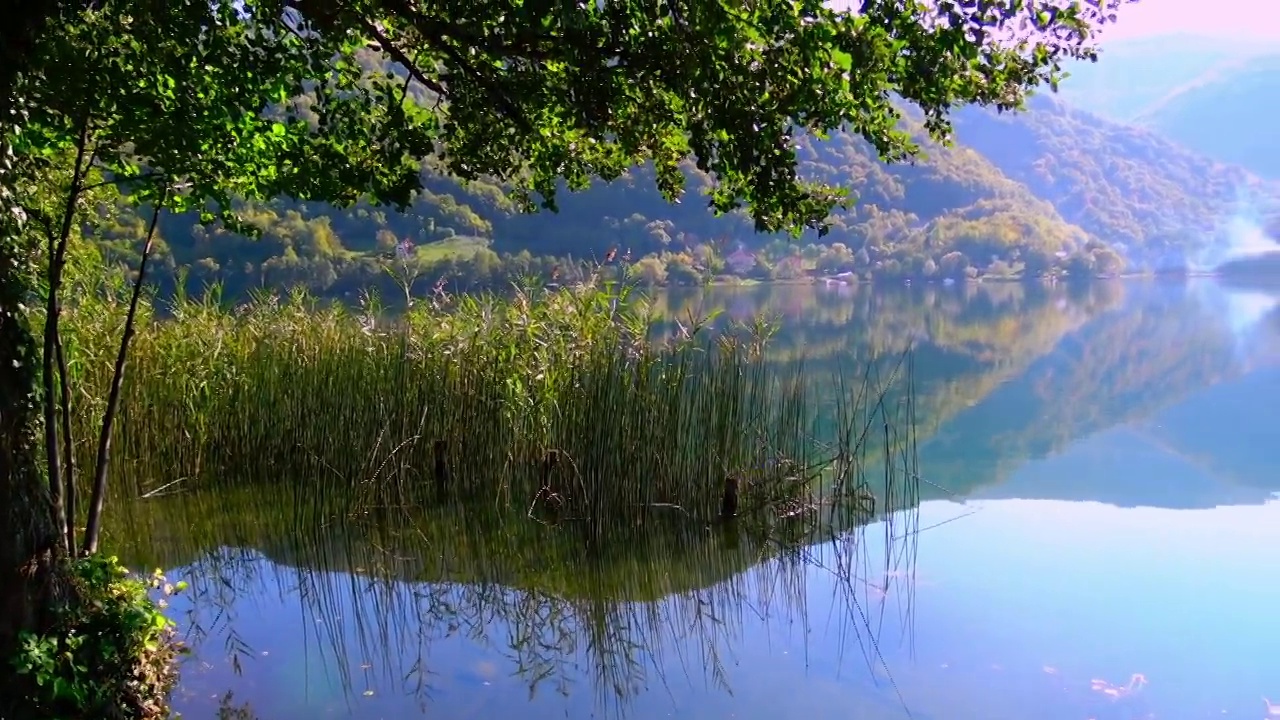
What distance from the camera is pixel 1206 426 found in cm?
950

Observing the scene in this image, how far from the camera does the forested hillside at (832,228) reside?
1259 centimetres

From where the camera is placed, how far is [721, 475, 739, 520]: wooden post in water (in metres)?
4.84

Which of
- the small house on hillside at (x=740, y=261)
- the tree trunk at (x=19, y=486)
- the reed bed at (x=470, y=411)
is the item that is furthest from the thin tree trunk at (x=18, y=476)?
the small house on hillside at (x=740, y=261)

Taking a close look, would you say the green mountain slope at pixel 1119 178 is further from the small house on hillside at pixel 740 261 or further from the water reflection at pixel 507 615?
the water reflection at pixel 507 615

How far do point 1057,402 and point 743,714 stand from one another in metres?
9.08

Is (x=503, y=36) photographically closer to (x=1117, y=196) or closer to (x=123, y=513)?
(x=123, y=513)

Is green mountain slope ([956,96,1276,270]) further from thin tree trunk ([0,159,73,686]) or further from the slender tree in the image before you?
thin tree trunk ([0,159,73,686])

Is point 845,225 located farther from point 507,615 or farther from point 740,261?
point 507,615

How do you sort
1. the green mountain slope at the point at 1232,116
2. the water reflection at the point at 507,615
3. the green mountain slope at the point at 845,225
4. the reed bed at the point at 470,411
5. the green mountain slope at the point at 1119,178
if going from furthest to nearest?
the green mountain slope at the point at 1232,116 → the green mountain slope at the point at 1119,178 → the green mountain slope at the point at 845,225 → the reed bed at the point at 470,411 → the water reflection at the point at 507,615

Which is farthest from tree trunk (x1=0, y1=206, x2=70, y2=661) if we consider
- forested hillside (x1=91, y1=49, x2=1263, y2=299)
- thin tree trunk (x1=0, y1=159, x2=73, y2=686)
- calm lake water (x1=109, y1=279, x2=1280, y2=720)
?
forested hillside (x1=91, y1=49, x2=1263, y2=299)

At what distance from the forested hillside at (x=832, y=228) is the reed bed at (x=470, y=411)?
47cm

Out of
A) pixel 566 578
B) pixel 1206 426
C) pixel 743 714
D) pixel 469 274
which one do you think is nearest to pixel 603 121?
pixel 743 714

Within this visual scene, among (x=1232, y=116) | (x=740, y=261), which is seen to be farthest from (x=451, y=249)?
(x=1232, y=116)

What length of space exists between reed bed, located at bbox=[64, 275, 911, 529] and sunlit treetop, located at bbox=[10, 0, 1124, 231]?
178cm
